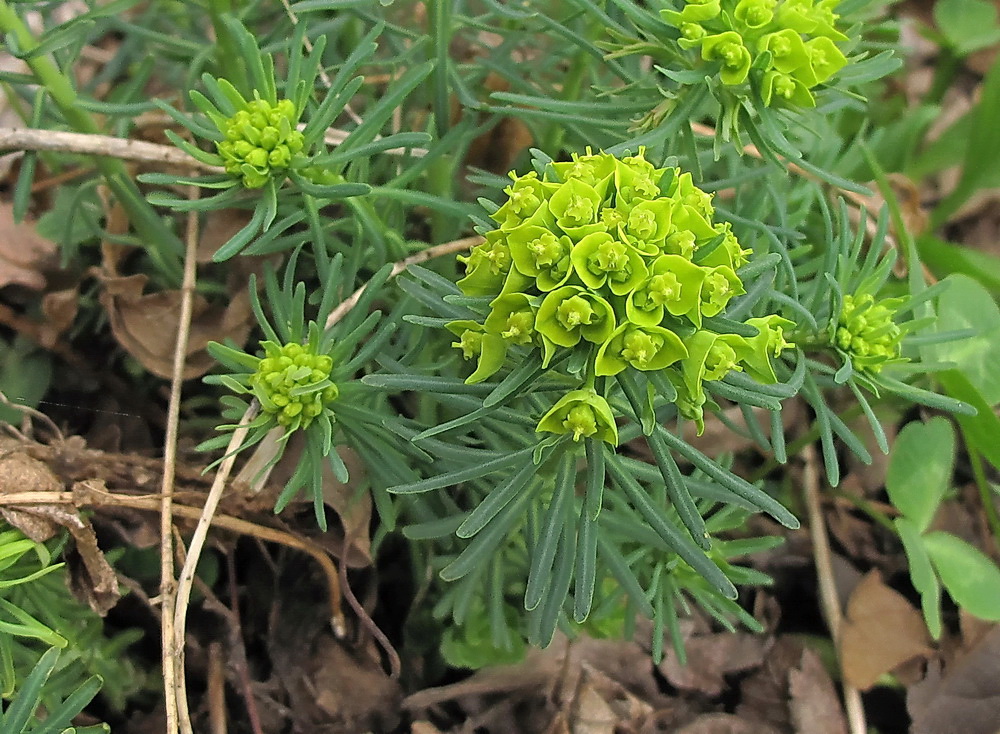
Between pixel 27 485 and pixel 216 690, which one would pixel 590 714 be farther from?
pixel 27 485

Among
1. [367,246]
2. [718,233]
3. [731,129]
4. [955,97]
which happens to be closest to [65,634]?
[367,246]

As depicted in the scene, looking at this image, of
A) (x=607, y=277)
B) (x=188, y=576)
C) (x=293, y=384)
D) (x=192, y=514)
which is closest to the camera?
(x=607, y=277)

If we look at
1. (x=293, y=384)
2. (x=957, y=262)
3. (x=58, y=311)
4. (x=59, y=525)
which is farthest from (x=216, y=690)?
(x=957, y=262)

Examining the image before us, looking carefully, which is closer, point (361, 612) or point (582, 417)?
point (582, 417)

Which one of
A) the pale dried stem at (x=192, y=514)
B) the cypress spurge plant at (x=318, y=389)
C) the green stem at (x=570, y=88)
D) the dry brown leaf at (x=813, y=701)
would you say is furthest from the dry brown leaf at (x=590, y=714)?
the green stem at (x=570, y=88)

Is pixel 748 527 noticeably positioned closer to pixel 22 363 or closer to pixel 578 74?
pixel 578 74

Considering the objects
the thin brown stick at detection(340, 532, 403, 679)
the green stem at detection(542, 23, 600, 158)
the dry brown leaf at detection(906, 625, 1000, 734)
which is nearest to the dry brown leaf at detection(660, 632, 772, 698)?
the dry brown leaf at detection(906, 625, 1000, 734)

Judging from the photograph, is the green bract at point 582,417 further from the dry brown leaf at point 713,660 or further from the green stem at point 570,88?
the dry brown leaf at point 713,660
